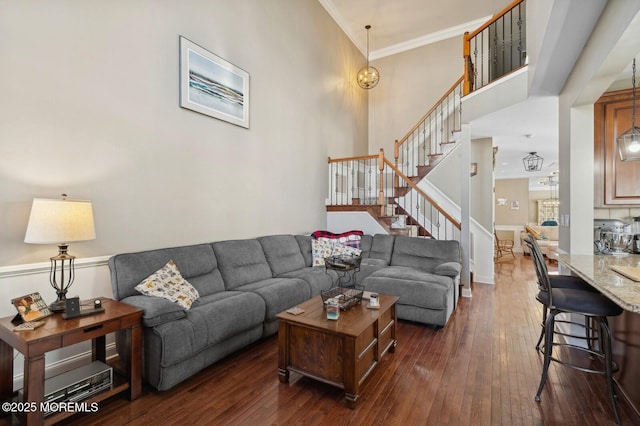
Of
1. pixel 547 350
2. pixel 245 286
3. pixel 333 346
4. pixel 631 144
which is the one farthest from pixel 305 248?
pixel 631 144

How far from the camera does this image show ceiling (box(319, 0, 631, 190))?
4.65 metres

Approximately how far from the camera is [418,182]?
20.0ft

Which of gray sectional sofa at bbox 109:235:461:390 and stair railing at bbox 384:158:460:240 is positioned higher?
stair railing at bbox 384:158:460:240

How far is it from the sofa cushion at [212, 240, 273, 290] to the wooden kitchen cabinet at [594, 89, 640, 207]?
3.60 m

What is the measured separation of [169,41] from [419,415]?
3869mm

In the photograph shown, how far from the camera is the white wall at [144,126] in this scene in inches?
85.4

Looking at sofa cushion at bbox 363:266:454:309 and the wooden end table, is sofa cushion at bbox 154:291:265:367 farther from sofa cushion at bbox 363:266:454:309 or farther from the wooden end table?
sofa cushion at bbox 363:266:454:309

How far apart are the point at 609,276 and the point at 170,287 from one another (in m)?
3.19

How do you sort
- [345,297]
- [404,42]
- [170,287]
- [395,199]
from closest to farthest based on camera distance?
[170,287]
[345,297]
[395,199]
[404,42]

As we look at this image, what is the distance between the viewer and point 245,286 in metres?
3.24

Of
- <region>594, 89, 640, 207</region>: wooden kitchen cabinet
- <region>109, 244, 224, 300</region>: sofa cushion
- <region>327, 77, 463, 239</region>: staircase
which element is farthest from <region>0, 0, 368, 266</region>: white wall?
<region>594, 89, 640, 207</region>: wooden kitchen cabinet

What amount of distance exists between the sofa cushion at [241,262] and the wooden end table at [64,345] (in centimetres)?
111

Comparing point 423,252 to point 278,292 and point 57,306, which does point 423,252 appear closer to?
point 278,292

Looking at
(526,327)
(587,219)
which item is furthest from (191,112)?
(526,327)
